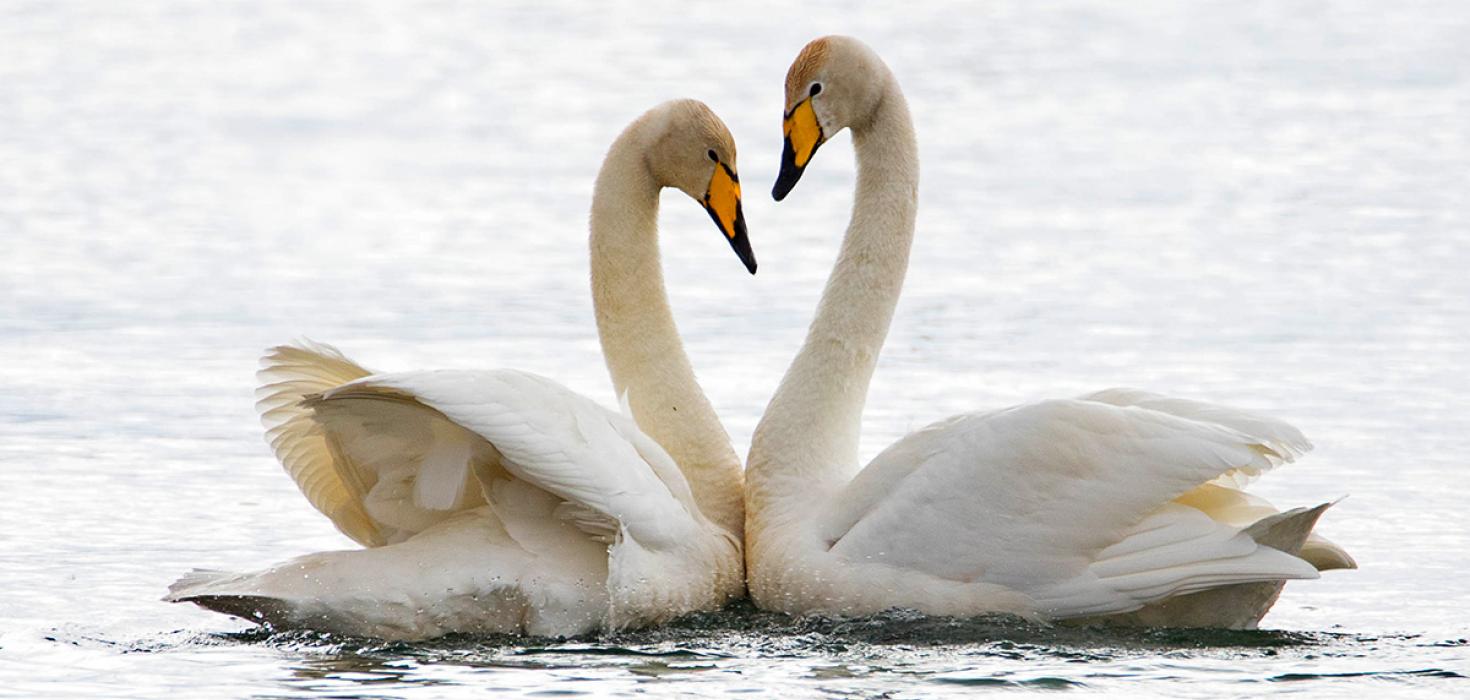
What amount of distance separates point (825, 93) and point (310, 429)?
7.20 ft

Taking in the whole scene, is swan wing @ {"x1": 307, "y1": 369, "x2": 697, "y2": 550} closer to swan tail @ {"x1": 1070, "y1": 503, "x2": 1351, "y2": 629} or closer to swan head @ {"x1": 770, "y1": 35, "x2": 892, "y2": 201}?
swan head @ {"x1": 770, "y1": 35, "x2": 892, "y2": 201}

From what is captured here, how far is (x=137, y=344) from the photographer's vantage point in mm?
12273

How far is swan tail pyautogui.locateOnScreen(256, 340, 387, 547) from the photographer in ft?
25.8

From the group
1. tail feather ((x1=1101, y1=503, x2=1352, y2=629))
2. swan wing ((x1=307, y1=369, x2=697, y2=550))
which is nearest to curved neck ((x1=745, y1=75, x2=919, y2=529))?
swan wing ((x1=307, y1=369, x2=697, y2=550))

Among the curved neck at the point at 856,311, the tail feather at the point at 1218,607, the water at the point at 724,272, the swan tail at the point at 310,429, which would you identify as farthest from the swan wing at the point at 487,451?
the tail feather at the point at 1218,607

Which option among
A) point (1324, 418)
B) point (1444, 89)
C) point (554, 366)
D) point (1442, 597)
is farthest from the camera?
point (1444, 89)

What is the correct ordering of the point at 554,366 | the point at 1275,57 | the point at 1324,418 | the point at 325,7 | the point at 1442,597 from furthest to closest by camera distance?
the point at 325,7
the point at 1275,57
the point at 554,366
the point at 1324,418
the point at 1442,597

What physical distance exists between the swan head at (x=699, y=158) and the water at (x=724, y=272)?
3.40 feet

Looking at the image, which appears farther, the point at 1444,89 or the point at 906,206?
the point at 1444,89

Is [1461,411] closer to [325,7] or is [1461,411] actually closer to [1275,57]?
[1275,57]

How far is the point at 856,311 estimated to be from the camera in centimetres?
877

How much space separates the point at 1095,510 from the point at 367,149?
11897 millimetres

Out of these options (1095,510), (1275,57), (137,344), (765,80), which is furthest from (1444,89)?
(1095,510)

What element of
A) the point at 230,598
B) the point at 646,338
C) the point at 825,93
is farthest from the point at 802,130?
the point at 230,598
